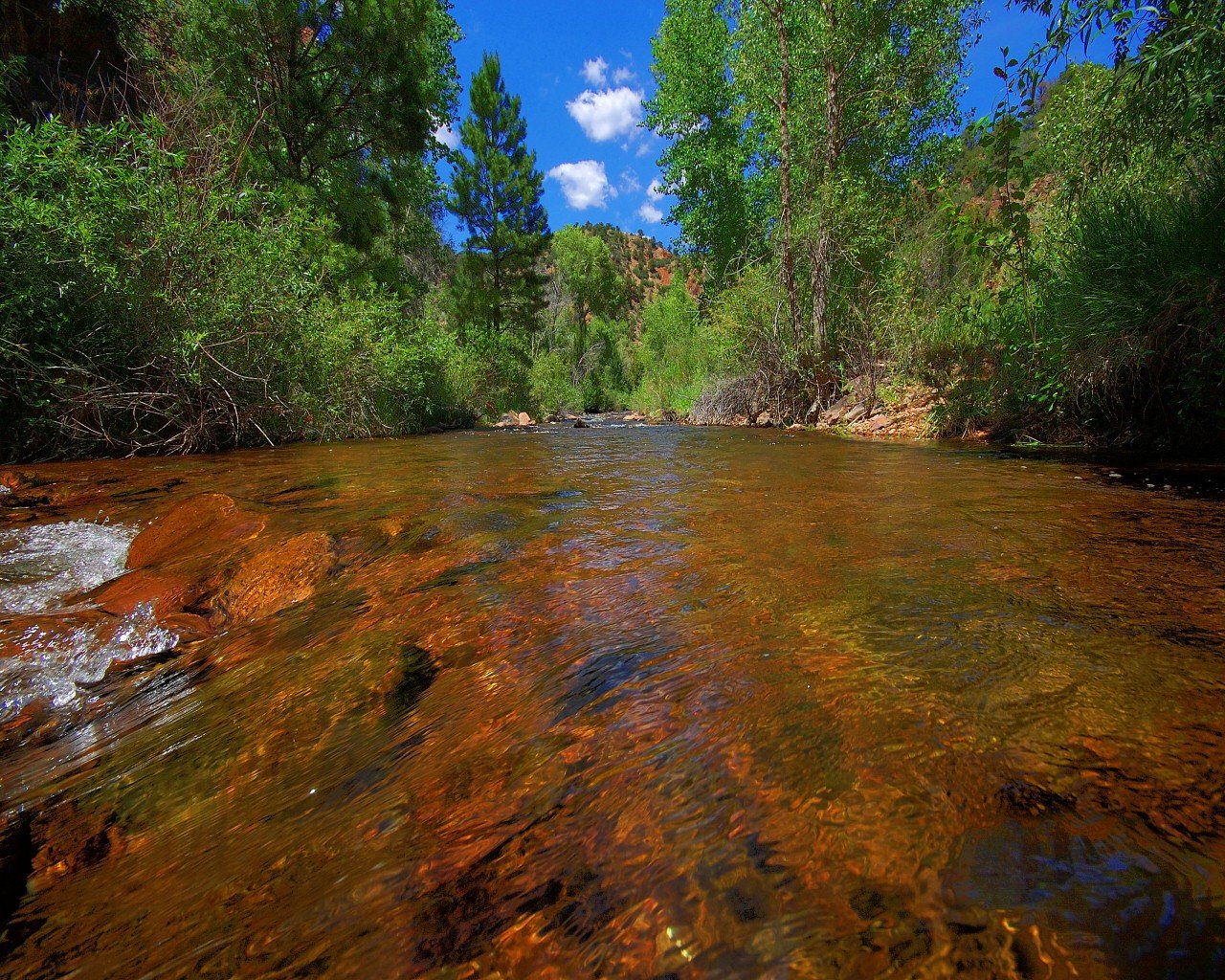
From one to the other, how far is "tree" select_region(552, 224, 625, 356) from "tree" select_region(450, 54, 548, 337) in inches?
491

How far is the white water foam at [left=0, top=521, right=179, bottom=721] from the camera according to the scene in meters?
1.88

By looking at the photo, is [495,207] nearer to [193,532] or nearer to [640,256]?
[193,532]

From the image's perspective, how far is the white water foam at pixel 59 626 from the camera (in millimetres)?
1882

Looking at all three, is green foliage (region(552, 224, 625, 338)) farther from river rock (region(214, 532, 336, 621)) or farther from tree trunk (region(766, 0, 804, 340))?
river rock (region(214, 532, 336, 621))

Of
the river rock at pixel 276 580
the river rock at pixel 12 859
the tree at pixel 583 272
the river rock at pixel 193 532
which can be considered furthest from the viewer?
the tree at pixel 583 272

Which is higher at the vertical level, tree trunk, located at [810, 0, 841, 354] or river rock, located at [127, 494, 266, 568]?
tree trunk, located at [810, 0, 841, 354]

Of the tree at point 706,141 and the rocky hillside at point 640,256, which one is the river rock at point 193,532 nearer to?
the tree at point 706,141

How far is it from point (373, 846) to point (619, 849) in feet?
1.58

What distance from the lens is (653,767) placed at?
1.16m

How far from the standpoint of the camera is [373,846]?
3.45 ft

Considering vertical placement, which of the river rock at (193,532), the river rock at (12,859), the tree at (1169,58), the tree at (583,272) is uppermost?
the tree at (583,272)

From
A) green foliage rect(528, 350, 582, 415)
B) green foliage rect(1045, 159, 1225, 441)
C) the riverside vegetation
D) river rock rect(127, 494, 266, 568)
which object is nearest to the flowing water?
river rock rect(127, 494, 266, 568)

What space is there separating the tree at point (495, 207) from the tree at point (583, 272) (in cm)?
1247

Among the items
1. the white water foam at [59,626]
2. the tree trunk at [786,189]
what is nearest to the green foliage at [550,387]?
the tree trunk at [786,189]
